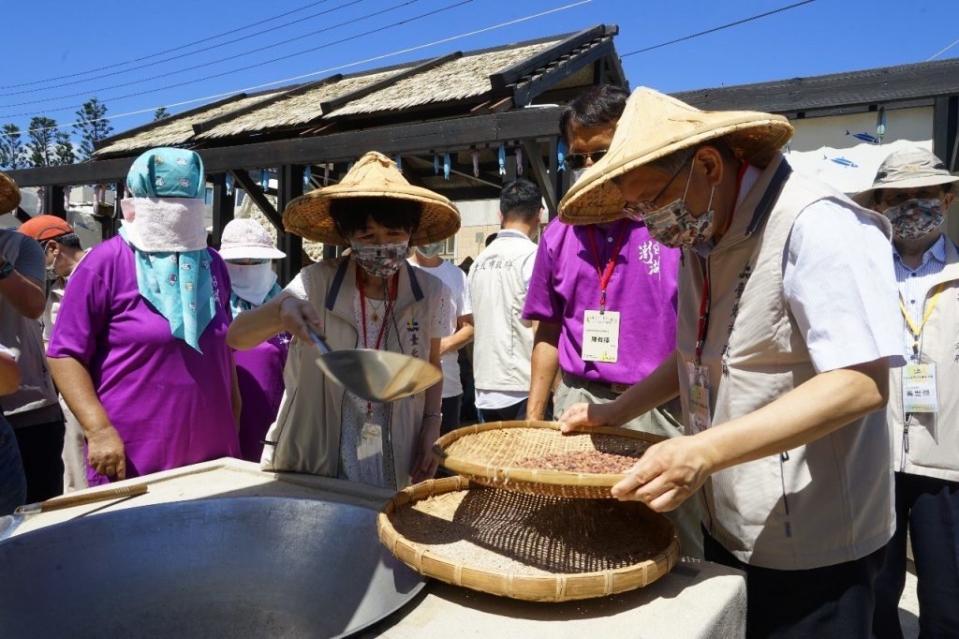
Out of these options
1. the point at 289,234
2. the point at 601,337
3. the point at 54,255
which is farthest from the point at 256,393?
Result: the point at 289,234

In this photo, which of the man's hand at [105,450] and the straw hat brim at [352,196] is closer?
the straw hat brim at [352,196]

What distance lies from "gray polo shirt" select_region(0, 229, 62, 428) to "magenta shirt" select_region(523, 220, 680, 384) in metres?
1.84

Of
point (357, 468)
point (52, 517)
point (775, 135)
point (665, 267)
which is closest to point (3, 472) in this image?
point (52, 517)

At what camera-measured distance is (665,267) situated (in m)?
2.20

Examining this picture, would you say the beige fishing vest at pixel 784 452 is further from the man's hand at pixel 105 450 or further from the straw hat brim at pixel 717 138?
the man's hand at pixel 105 450

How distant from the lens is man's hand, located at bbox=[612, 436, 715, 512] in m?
1.07

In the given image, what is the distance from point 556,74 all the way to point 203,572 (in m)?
5.43

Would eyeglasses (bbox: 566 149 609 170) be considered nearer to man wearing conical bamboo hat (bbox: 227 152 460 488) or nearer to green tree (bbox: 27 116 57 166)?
man wearing conical bamboo hat (bbox: 227 152 460 488)

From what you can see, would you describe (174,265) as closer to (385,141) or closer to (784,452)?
(784,452)

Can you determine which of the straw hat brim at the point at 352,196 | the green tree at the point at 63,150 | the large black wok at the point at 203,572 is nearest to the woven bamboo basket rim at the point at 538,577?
the large black wok at the point at 203,572

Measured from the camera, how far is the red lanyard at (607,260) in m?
2.29

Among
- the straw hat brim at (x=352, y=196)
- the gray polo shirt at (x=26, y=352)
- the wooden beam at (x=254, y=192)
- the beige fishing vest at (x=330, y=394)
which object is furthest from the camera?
the wooden beam at (x=254, y=192)

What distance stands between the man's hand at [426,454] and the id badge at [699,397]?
0.84 metres

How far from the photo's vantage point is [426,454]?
206cm
